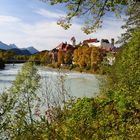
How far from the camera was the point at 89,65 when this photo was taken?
109 meters

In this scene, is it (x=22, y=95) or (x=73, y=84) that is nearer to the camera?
(x=22, y=95)

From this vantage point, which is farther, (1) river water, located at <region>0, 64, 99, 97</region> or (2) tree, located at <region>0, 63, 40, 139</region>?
(1) river water, located at <region>0, 64, 99, 97</region>

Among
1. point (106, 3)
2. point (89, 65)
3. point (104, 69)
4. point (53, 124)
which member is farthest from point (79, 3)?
point (89, 65)

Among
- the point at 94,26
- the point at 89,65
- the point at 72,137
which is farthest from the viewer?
the point at 89,65

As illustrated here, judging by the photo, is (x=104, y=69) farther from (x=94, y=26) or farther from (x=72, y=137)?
(x=72, y=137)

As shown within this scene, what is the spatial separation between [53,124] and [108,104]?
341 centimetres

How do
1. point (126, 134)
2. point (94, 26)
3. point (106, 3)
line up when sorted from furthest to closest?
point (94, 26) → point (106, 3) → point (126, 134)

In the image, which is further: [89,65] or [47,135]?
[89,65]

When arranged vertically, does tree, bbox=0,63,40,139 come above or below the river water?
above

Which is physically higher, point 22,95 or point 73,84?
point 22,95

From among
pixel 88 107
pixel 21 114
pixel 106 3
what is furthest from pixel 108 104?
pixel 106 3

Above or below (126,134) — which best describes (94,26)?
above

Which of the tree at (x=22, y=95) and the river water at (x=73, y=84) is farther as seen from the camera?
the river water at (x=73, y=84)

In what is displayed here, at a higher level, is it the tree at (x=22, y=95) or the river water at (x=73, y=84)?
the tree at (x=22, y=95)
